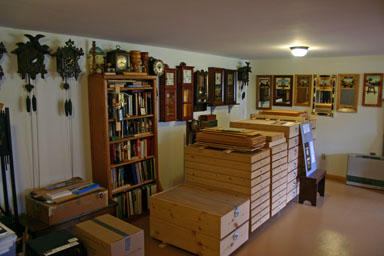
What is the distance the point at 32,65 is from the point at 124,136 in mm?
1269

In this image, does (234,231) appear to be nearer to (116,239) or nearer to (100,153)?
(116,239)

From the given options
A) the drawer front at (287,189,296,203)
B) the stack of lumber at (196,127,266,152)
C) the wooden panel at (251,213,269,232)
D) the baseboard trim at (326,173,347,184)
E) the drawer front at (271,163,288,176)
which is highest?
the stack of lumber at (196,127,266,152)

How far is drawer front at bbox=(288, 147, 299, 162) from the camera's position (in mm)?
4280

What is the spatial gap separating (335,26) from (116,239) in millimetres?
2630

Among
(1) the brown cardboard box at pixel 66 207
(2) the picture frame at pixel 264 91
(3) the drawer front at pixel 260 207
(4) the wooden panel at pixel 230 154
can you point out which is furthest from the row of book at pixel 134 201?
(2) the picture frame at pixel 264 91

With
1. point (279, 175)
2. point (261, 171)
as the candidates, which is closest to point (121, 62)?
point (261, 171)

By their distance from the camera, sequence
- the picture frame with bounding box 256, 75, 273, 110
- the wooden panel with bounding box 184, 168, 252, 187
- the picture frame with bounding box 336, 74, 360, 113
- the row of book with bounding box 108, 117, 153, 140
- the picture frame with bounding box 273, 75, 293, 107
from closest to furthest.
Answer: the wooden panel with bounding box 184, 168, 252, 187 < the row of book with bounding box 108, 117, 153, 140 < the picture frame with bounding box 336, 74, 360, 113 < the picture frame with bounding box 273, 75, 293, 107 < the picture frame with bounding box 256, 75, 273, 110

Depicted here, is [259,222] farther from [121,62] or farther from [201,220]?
[121,62]

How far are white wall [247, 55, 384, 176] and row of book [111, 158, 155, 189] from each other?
11.5 feet

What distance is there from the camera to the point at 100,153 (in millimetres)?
3604

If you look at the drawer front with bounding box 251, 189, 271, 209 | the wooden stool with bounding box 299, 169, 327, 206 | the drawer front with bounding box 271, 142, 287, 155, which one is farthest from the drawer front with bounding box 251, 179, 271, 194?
the wooden stool with bounding box 299, 169, 327, 206

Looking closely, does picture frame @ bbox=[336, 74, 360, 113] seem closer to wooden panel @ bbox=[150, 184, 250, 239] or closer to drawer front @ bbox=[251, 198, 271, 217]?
drawer front @ bbox=[251, 198, 271, 217]

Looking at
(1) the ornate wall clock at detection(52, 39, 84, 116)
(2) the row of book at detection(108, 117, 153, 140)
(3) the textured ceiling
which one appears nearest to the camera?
(3) the textured ceiling

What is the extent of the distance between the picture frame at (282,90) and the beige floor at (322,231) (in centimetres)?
219
